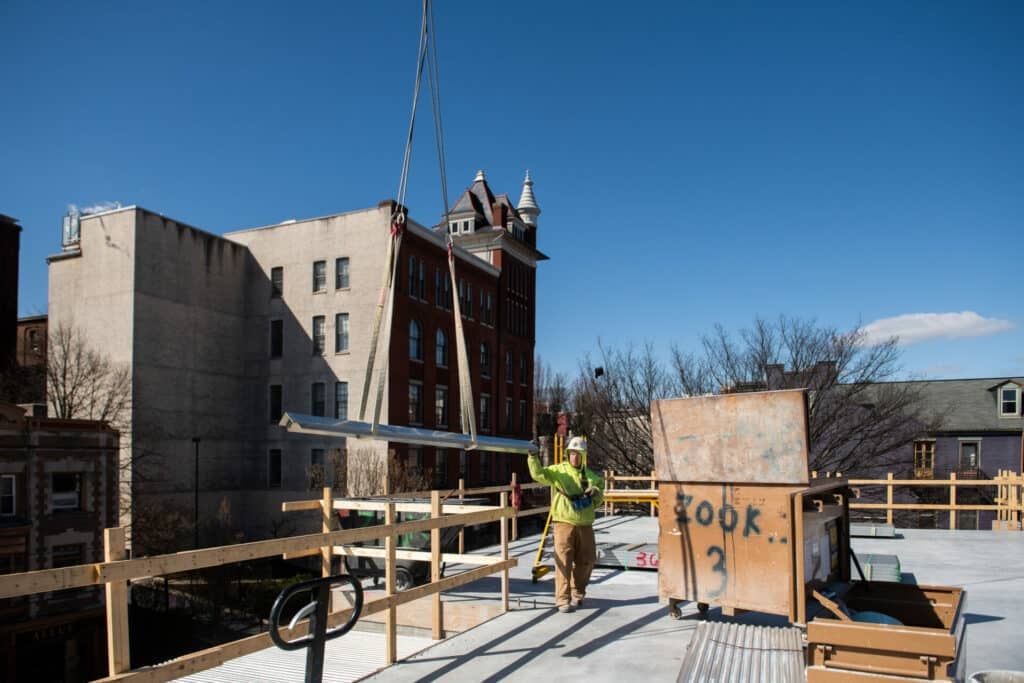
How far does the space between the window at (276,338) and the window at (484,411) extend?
14139mm

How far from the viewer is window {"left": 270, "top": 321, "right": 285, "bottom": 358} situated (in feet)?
150

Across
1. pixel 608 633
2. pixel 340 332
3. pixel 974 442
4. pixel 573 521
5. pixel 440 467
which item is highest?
pixel 340 332

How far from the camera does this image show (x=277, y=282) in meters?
45.9

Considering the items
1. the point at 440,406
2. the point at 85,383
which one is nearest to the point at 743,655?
the point at 85,383

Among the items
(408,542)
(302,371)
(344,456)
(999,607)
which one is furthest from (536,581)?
(302,371)

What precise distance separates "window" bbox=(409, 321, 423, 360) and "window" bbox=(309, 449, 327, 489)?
7530 millimetres

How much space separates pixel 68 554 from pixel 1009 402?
51529 millimetres

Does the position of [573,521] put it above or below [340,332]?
below

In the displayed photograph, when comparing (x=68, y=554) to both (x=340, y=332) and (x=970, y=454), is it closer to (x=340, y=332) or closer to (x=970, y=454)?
(x=340, y=332)

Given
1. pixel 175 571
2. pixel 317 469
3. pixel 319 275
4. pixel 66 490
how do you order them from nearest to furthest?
1. pixel 175 571
2. pixel 66 490
3. pixel 317 469
4. pixel 319 275

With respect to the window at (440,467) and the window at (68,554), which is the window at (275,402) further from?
the window at (68,554)

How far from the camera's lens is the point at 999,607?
9.20m

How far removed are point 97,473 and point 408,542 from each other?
29426 mm

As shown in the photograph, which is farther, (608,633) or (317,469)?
(317,469)
